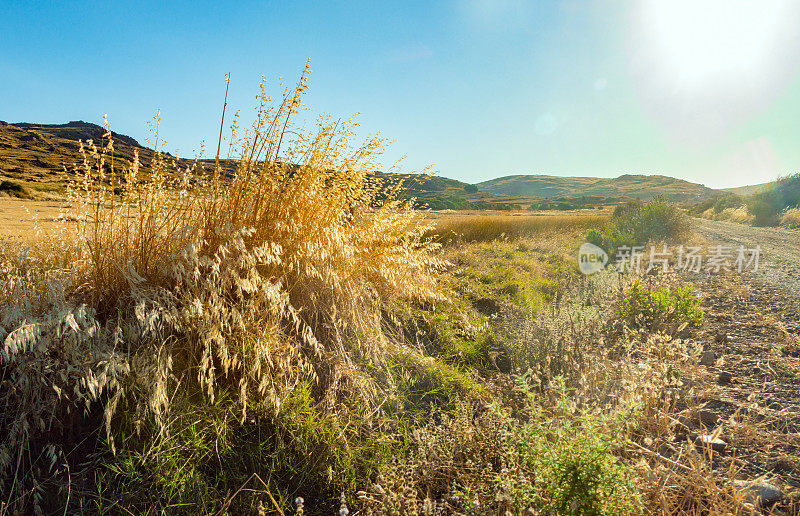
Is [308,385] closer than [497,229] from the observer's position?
Yes

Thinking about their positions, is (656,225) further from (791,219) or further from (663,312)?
(791,219)

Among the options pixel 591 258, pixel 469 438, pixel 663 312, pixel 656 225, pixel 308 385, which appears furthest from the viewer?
pixel 656 225

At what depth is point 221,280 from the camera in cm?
220

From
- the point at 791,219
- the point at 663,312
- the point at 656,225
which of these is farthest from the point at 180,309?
the point at 791,219

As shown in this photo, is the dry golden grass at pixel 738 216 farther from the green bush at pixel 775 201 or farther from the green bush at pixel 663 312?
the green bush at pixel 663 312

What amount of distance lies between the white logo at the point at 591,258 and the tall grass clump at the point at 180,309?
5037 mm

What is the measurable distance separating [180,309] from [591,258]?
25.6 feet

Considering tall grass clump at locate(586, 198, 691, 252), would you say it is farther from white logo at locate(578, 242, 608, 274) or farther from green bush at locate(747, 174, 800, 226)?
green bush at locate(747, 174, 800, 226)

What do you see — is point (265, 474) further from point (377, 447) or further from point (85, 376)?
point (85, 376)

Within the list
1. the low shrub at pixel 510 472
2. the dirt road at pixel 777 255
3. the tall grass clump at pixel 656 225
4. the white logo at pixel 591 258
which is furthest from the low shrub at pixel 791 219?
the low shrub at pixel 510 472

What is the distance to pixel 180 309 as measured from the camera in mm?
2168

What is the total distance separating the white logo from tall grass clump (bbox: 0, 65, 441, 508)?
5.04 m

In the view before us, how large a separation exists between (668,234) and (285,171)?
1116 centimetres

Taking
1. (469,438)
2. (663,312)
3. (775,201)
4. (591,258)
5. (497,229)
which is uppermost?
(775,201)
